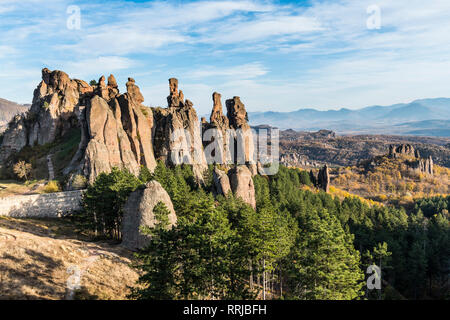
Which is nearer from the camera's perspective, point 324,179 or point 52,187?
point 52,187

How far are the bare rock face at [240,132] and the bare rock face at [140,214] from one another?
264ft

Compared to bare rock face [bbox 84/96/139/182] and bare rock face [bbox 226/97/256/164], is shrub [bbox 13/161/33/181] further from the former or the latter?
bare rock face [bbox 226/97/256/164]

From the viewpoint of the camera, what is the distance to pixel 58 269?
3006 cm

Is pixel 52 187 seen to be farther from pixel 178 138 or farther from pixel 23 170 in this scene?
pixel 178 138

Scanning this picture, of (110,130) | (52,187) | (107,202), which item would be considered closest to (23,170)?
(52,187)

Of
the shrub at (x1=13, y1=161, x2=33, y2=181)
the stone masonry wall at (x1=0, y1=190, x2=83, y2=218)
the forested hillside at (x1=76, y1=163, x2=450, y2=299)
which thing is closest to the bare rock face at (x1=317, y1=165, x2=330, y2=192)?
the forested hillside at (x1=76, y1=163, x2=450, y2=299)

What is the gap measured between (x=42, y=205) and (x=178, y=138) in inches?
1847

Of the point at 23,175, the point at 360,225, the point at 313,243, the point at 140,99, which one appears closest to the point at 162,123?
the point at 140,99

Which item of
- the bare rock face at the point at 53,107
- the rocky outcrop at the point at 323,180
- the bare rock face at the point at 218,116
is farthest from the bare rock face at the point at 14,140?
the rocky outcrop at the point at 323,180

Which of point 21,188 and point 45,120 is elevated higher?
point 45,120

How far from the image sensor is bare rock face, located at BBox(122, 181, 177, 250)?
41.4 meters

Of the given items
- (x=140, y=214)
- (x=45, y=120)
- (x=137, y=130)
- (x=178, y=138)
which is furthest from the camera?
(x=178, y=138)

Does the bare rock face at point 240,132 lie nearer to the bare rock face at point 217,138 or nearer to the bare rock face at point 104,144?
the bare rock face at point 217,138
